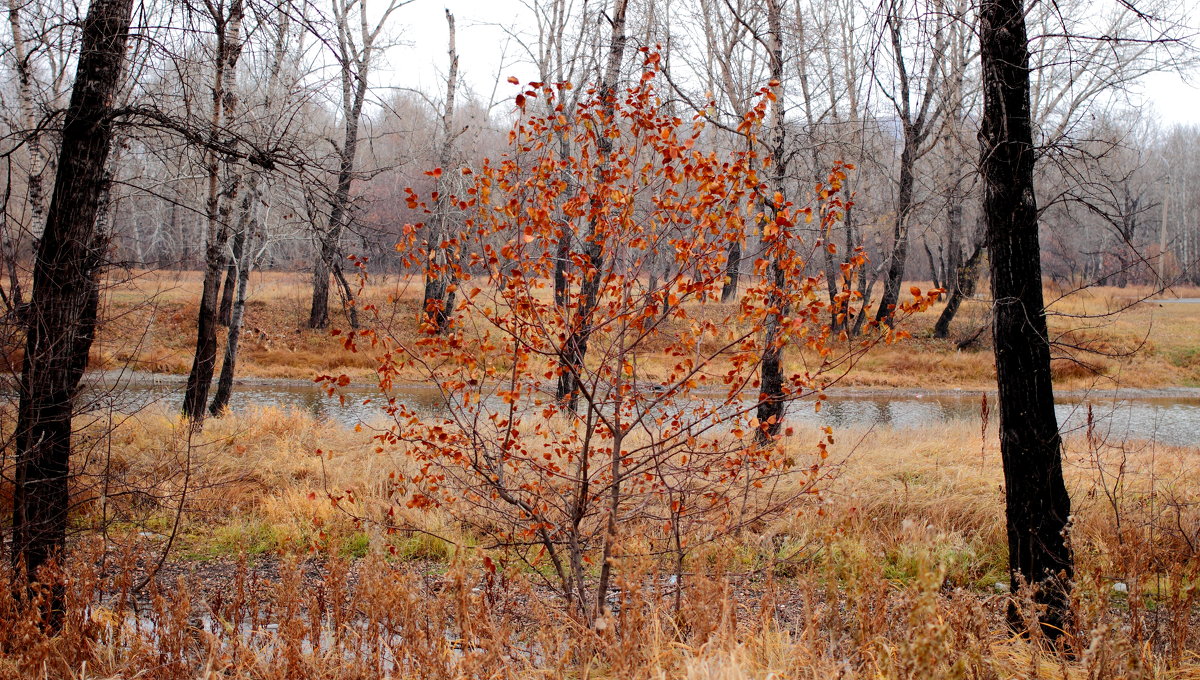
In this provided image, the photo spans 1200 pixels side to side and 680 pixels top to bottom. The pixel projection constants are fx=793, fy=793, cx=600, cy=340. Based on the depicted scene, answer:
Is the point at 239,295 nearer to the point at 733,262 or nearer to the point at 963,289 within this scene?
the point at 733,262

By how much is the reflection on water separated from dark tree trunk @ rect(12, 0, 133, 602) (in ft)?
28.4

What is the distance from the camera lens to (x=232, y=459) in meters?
8.59

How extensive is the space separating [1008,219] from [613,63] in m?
6.33

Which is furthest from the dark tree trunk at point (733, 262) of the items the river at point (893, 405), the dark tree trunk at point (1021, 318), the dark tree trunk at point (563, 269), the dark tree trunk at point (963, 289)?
the dark tree trunk at point (963, 289)

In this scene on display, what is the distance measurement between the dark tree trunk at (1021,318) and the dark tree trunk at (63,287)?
4571mm

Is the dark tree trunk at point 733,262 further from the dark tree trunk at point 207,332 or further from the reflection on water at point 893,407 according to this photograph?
the reflection on water at point 893,407

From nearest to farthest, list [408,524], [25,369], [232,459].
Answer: [25,369] < [408,524] < [232,459]

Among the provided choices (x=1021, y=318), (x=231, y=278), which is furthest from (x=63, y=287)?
(x=231, y=278)

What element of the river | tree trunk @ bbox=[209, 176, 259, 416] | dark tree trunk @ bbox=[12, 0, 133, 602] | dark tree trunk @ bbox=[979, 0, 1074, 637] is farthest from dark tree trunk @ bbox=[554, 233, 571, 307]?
the river

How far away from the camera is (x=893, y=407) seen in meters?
16.6

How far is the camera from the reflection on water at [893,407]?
13.6 meters

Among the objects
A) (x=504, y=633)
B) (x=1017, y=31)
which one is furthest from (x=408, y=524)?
(x=1017, y=31)

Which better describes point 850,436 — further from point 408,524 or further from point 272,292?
point 272,292

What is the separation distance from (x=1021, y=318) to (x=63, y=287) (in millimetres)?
4958
